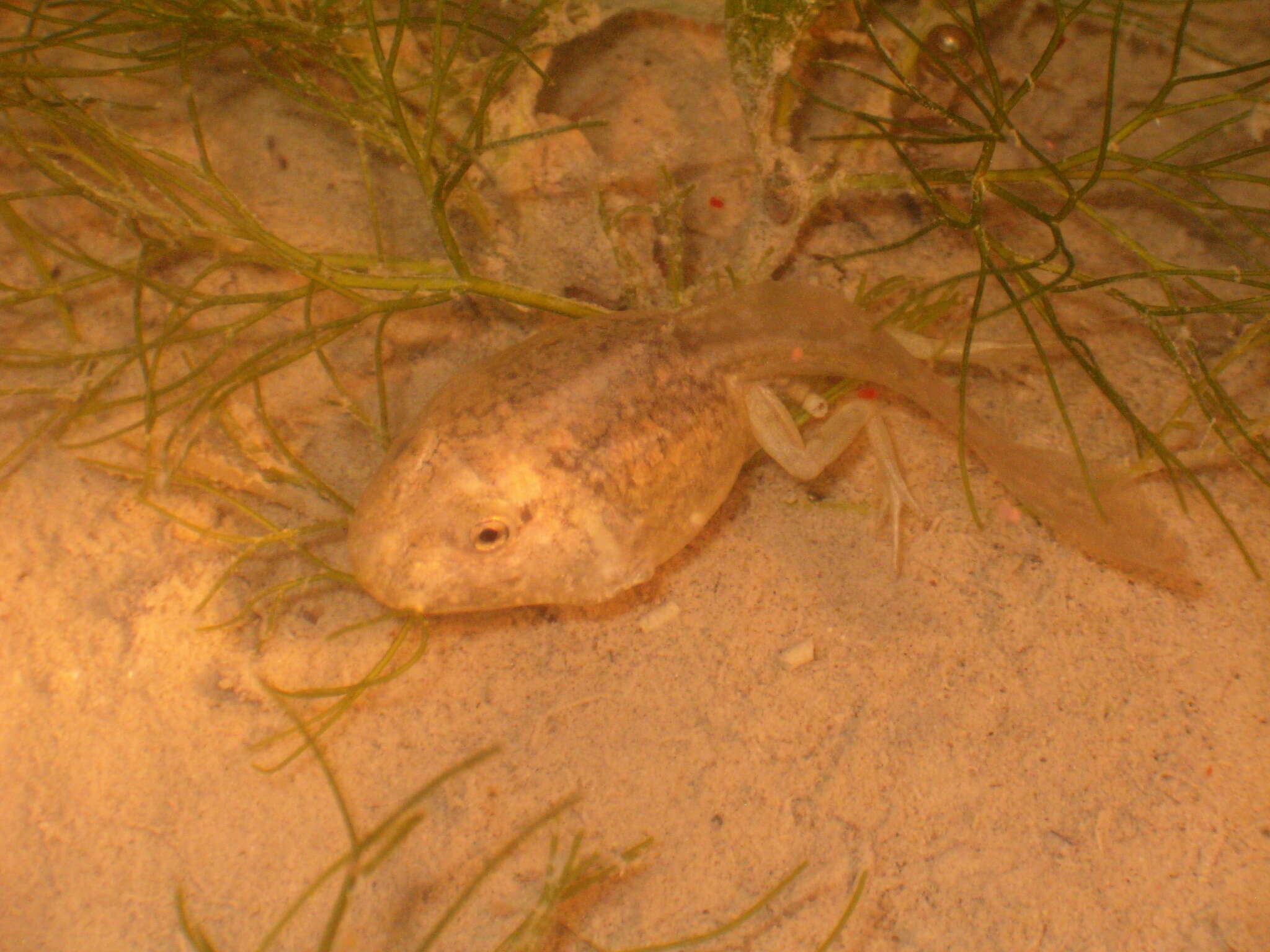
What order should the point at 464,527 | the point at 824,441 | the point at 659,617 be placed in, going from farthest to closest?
the point at 824,441
the point at 659,617
the point at 464,527

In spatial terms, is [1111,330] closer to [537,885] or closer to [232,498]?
[537,885]

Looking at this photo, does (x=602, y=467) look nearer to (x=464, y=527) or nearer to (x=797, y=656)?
(x=464, y=527)

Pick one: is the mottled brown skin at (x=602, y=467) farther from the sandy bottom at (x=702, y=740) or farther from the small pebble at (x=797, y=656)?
the small pebble at (x=797, y=656)

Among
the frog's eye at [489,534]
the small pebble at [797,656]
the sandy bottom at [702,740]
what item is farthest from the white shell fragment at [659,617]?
the frog's eye at [489,534]

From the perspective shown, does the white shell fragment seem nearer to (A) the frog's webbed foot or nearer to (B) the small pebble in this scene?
(B) the small pebble

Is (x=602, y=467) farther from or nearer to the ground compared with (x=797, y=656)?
farther from the ground

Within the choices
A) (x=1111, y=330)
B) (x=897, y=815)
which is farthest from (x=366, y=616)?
(x=1111, y=330)

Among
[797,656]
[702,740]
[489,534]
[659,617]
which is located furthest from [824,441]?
[489,534]

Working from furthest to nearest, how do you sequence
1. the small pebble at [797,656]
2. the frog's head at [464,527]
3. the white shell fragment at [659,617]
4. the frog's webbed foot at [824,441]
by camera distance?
1. the frog's webbed foot at [824,441]
2. the white shell fragment at [659,617]
3. the small pebble at [797,656]
4. the frog's head at [464,527]

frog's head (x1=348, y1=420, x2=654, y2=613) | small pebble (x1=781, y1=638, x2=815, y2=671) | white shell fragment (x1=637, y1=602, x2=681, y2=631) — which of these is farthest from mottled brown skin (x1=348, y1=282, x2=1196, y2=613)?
small pebble (x1=781, y1=638, x2=815, y2=671)
